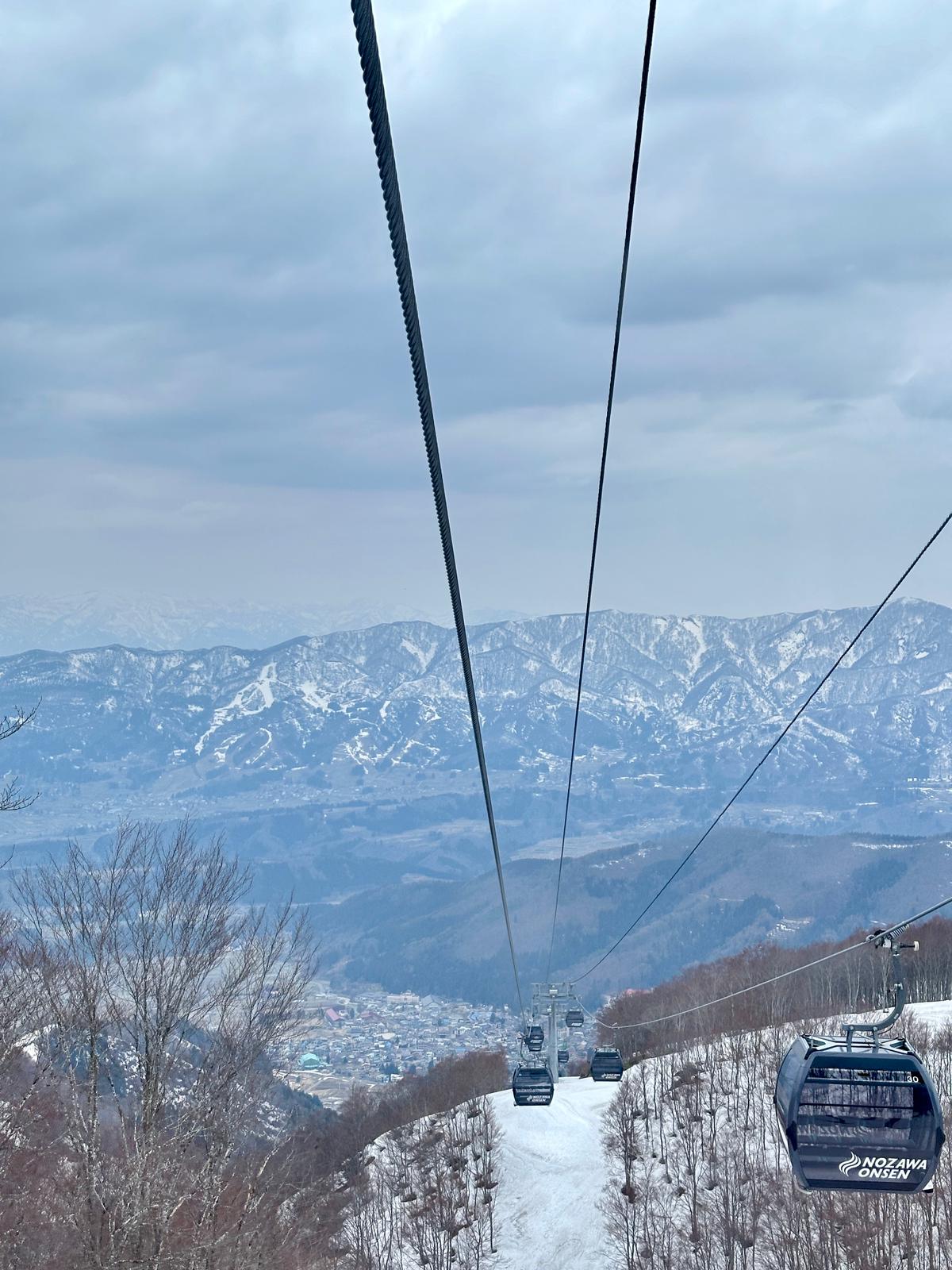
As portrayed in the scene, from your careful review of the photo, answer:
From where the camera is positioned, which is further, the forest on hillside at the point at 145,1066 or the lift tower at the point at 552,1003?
the lift tower at the point at 552,1003

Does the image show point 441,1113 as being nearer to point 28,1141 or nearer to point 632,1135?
point 632,1135

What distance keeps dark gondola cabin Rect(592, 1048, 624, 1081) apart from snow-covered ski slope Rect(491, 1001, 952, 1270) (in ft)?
35.6

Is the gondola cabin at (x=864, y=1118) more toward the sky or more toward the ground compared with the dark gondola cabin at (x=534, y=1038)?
more toward the ground

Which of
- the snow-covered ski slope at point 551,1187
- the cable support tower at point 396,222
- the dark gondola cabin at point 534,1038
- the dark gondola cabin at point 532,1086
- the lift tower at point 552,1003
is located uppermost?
the lift tower at point 552,1003

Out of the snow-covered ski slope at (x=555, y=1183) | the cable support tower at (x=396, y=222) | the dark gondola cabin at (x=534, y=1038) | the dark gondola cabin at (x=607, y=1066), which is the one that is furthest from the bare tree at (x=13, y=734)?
the snow-covered ski slope at (x=555, y=1183)

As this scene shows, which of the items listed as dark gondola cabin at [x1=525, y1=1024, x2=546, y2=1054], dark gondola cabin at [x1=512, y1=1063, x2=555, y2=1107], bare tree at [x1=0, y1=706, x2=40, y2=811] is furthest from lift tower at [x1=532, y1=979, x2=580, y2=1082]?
Answer: bare tree at [x1=0, y1=706, x2=40, y2=811]

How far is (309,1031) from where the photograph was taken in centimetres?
2723

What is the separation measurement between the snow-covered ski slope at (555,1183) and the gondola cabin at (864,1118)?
50.0 m

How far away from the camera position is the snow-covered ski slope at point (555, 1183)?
59375mm

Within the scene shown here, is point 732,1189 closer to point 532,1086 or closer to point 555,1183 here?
point 555,1183

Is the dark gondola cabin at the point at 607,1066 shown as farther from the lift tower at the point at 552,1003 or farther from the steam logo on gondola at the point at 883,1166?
the steam logo on gondola at the point at 883,1166

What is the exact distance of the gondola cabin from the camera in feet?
42.9

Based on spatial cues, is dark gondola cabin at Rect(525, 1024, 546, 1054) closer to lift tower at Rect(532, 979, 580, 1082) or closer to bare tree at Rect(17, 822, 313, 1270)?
lift tower at Rect(532, 979, 580, 1082)

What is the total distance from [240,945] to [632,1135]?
4815cm
